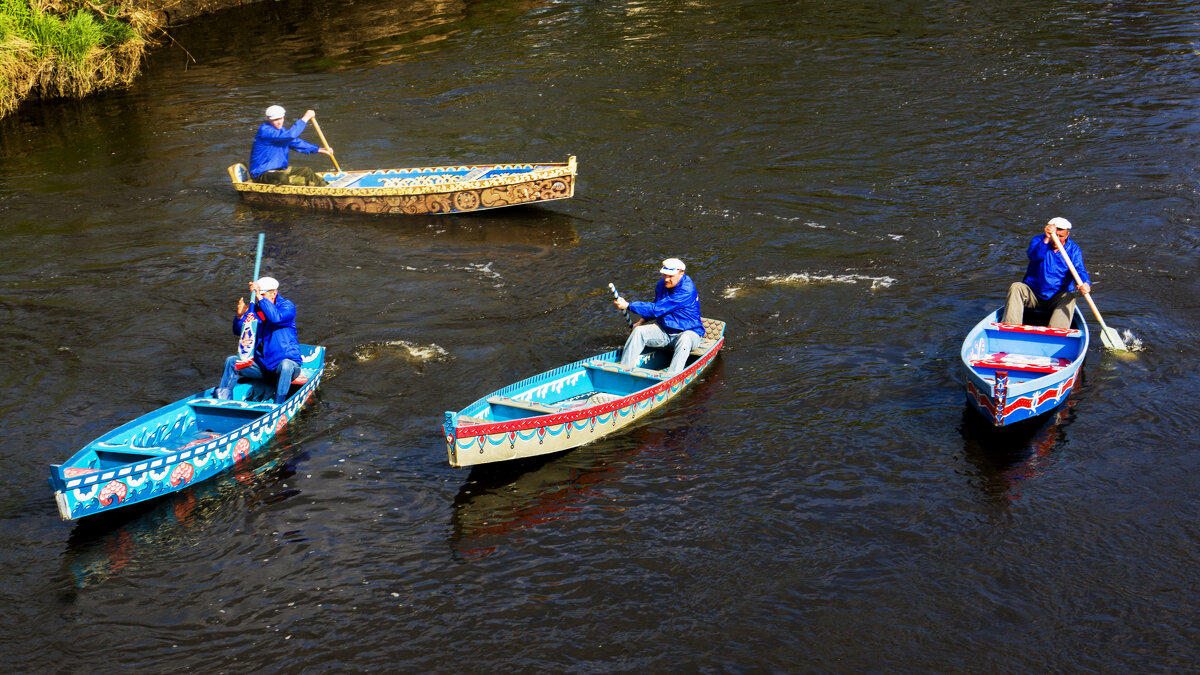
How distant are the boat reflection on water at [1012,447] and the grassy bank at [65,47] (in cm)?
2430

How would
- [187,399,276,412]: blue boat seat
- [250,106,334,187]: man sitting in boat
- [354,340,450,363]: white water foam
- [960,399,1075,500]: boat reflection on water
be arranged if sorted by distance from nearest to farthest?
[960,399,1075,500]: boat reflection on water < [187,399,276,412]: blue boat seat < [354,340,450,363]: white water foam < [250,106,334,187]: man sitting in boat

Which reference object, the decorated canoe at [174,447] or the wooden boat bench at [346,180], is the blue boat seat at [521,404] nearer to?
the decorated canoe at [174,447]

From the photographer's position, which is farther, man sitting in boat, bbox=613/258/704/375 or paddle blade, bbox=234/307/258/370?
man sitting in boat, bbox=613/258/704/375

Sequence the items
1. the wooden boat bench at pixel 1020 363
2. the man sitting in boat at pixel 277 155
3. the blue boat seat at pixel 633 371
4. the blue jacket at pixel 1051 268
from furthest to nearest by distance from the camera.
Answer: the man sitting in boat at pixel 277 155 < the blue jacket at pixel 1051 268 < the blue boat seat at pixel 633 371 < the wooden boat bench at pixel 1020 363

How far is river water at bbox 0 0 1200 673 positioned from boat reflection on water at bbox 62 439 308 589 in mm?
50

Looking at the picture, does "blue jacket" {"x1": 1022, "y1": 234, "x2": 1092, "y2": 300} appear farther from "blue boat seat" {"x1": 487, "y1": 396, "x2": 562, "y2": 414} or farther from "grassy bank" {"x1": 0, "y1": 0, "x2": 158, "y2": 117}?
"grassy bank" {"x1": 0, "y1": 0, "x2": 158, "y2": 117}

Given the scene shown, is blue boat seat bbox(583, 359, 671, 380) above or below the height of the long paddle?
below

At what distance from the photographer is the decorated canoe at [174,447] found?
10.6 meters

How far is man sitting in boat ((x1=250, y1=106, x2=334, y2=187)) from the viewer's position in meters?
20.4

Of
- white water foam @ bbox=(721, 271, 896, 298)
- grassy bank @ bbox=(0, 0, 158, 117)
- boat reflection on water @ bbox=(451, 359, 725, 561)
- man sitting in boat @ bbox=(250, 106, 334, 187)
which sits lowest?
boat reflection on water @ bbox=(451, 359, 725, 561)

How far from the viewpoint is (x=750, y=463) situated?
11.8 meters

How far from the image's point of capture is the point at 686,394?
13297 millimetres

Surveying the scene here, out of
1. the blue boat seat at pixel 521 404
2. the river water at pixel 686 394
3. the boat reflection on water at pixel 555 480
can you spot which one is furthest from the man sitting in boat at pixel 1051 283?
the blue boat seat at pixel 521 404

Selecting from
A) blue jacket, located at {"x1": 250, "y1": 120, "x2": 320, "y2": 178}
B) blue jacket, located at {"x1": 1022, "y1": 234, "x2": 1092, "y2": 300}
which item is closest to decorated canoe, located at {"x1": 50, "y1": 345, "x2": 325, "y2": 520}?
blue jacket, located at {"x1": 250, "y1": 120, "x2": 320, "y2": 178}
